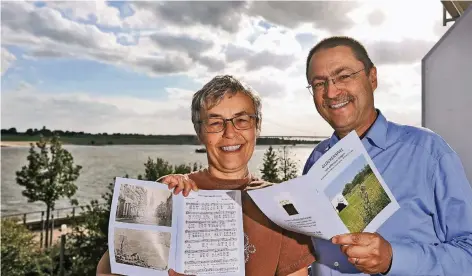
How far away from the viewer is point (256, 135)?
2021 mm

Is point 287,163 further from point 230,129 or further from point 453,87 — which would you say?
point 230,129

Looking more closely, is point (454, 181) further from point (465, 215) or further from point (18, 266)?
point (18, 266)

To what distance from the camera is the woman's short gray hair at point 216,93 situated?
191cm

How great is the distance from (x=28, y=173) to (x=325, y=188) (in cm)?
2933

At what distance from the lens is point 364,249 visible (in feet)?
4.71

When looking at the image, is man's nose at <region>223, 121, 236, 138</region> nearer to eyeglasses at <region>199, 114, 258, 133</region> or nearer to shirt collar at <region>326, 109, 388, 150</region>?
eyeglasses at <region>199, 114, 258, 133</region>

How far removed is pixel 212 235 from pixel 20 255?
2001 cm

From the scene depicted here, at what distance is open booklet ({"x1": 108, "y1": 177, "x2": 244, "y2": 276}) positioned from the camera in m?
1.67

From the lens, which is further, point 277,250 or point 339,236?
point 277,250

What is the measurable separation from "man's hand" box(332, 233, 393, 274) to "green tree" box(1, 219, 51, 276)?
19628 mm

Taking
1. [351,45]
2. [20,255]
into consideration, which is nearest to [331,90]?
[351,45]

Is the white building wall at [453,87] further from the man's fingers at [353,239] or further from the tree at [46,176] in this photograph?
the tree at [46,176]

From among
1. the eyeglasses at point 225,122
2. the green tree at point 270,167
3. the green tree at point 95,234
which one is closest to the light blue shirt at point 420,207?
the eyeglasses at point 225,122

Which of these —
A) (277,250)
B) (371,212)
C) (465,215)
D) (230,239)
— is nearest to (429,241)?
(465,215)
